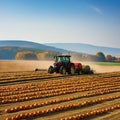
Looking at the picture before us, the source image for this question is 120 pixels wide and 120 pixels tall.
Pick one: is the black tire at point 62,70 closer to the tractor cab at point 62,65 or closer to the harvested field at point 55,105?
the tractor cab at point 62,65

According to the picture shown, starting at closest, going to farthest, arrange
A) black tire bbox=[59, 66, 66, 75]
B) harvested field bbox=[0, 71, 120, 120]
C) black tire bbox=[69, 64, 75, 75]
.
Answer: harvested field bbox=[0, 71, 120, 120], black tire bbox=[59, 66, 66, 75], black tire bbox=[69, 64, 75, 75]

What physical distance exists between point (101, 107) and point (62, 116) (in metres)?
2.58

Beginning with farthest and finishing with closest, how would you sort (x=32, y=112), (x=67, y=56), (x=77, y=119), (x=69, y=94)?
(x=67, y=56), (x=69, y=94), (x=32, y=112), (x=77, y=119)

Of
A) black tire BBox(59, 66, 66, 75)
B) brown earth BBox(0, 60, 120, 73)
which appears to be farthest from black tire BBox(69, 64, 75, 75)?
brown earth BBox(0, 60, 120, 73)

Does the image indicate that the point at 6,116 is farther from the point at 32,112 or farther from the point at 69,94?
the point at 69,94

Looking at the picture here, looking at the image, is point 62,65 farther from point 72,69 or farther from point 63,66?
point 72,69

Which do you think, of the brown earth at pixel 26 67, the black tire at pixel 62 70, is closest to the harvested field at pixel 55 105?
the black tire at pixel 62 70

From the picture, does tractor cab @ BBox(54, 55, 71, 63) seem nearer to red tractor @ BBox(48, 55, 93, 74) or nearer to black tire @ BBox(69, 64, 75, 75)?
red tractor @ BBox(48, 55, 93, 74)

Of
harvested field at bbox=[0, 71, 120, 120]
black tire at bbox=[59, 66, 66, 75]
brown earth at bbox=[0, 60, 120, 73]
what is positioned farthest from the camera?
brown earth at bbox=[0, 60, 120, 73]

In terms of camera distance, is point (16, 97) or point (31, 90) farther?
point (31, 90)

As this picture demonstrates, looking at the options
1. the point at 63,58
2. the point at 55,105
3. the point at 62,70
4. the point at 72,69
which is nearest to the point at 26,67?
the point at 72,69

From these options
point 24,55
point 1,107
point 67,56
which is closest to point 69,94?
point 1,107

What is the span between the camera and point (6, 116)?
10594 millimetres

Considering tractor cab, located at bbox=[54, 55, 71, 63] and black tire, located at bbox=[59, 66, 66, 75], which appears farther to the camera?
tractor cab, located at bbox=[54, 55, 71, 63]
